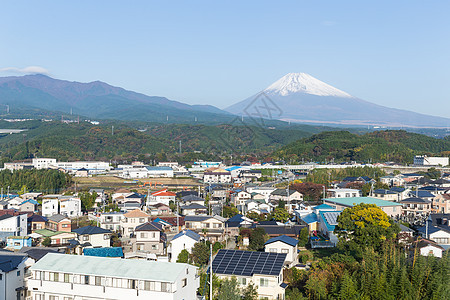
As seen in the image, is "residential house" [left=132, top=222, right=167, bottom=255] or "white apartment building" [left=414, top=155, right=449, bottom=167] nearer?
"residential house" [left=132, top=222, right=167, bottom=255]

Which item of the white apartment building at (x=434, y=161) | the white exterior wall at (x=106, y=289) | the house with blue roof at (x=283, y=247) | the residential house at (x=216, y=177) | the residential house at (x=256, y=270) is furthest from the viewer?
the white apartment building at (x=434, y=161)

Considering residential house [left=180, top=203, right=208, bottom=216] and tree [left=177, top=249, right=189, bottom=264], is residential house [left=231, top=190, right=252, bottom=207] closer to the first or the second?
residential house [left=180, top=203, right=208, bottom=216]

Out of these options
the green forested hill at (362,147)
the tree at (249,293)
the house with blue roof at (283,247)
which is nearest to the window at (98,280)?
the tree at (249,293)

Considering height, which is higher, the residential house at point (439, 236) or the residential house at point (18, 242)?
the residential house at point (439, 236)

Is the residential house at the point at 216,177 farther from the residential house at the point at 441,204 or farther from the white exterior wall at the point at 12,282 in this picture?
the white exterior wall at the point at 12,282

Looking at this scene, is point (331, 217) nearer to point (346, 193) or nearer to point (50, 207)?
point (346, 193)

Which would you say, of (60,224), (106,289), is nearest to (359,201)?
(60,224)

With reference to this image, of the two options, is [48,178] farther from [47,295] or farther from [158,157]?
[158,157]

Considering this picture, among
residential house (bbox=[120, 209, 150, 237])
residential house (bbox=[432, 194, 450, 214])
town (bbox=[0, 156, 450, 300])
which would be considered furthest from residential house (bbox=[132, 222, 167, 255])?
residential house (bbox=[432, 194, 450, 214])
